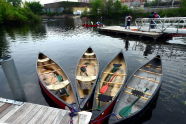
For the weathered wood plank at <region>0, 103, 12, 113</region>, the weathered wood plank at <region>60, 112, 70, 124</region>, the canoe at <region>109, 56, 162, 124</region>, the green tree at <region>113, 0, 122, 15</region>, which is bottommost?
the canoe at <region>109, 56, 162, 124</region>

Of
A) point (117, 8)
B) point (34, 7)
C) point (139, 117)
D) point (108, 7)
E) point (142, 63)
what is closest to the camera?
point (139, 117)

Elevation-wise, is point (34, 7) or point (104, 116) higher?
point (34, 7)

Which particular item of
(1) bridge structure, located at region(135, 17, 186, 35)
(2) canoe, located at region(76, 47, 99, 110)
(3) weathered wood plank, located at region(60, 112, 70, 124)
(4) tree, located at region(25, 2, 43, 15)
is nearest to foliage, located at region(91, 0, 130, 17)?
(4) tree, located at region(25, 2, 43, 15)

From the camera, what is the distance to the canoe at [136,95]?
6863 millimetres

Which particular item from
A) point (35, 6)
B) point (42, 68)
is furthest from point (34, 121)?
point (35, 6)

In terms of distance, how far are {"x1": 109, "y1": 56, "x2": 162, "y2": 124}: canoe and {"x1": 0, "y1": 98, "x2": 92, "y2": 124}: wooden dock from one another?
195cm

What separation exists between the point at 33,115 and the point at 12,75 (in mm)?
2373

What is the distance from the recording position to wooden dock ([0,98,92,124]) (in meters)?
5.65

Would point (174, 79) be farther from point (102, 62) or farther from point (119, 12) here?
point (119, 12)

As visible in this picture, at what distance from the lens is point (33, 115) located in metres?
6.01

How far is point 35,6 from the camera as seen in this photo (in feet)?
310

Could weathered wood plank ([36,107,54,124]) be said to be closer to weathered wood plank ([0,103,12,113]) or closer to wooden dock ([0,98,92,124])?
wooden dock ([0,98,92,124])

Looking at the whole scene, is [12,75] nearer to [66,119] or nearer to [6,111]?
[6,111]

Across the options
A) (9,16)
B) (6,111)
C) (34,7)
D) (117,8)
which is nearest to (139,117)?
(6,111)
